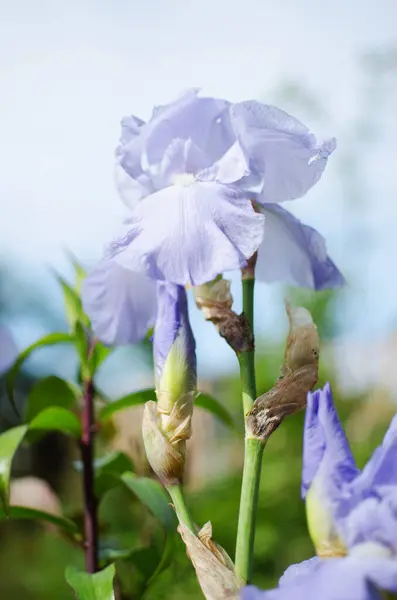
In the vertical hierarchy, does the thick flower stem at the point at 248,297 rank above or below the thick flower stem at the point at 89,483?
above

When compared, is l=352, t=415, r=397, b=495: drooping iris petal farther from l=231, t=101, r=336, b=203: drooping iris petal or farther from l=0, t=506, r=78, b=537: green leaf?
l=0, t=506, r=78, b=537: green leaf

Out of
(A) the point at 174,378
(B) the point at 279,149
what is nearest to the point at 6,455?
(A) the point at 174,378

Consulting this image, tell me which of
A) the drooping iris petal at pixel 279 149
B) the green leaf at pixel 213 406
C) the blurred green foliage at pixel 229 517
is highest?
the drooping iris petal at pixel 279 149

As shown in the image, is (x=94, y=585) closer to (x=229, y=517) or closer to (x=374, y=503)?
(x=374, y=503)

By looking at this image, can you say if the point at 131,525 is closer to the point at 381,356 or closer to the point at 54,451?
the point at 54,451

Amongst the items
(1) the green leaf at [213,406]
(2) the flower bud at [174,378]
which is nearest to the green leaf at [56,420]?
(1) the green leaf at [213,406]

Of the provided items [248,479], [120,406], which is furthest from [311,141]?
[120,406]

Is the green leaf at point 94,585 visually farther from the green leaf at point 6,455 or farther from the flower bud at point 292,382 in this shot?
the flower bud at point 292,382
